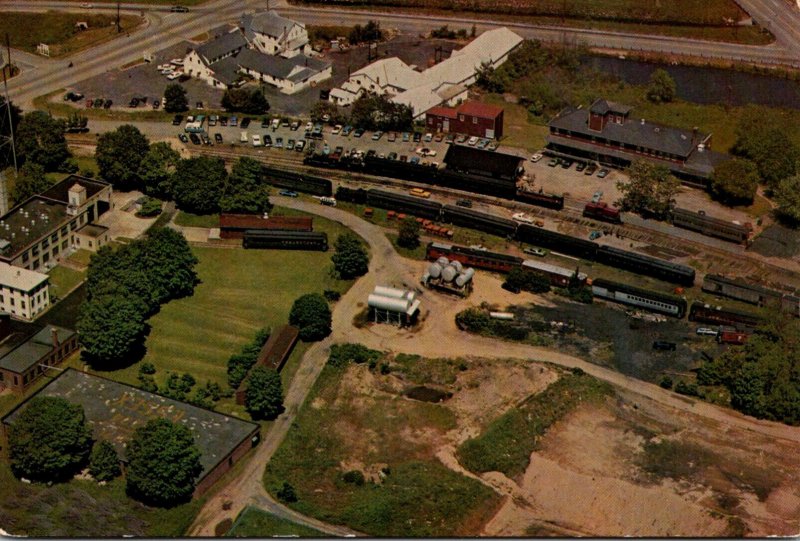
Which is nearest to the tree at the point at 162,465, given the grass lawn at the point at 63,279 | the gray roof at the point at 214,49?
the grass lawn at the point at 63,279

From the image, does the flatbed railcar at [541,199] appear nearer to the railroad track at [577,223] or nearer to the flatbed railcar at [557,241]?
the railroad track at [577,223]

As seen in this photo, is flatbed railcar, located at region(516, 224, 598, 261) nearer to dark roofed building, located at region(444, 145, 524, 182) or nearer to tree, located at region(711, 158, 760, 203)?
dark roofed building, located at region(444, 145, 524, 182)

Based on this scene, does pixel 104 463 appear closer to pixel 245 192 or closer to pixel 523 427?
pixel 523 427

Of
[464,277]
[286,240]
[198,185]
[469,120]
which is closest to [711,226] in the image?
[464,277]

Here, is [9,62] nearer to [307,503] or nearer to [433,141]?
[433,141]

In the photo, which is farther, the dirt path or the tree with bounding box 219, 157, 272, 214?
the tree with bounding box 219, 157, 272, 214

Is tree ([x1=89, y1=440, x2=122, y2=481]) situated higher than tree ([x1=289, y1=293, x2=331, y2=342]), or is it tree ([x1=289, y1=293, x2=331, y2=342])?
tree ([x1=289, y1=293, x2=331, y2=342])

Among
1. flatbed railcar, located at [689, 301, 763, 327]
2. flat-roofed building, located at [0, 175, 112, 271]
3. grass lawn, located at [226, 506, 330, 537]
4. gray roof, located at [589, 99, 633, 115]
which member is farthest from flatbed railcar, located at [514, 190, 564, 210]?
grass lawn, located at [226, 506, 330, 537]
